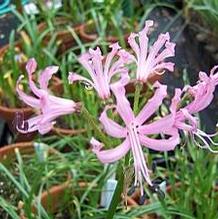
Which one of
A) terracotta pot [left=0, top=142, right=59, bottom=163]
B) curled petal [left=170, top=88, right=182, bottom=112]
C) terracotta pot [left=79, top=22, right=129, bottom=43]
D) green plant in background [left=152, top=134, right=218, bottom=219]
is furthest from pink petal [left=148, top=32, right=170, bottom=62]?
terracotta pot [left=79, top=22, right=129, bottom=43]

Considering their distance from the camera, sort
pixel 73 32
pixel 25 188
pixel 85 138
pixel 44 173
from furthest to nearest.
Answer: pixel 73 32
pixel 85 138
pixel 44 173
pixel 25 188

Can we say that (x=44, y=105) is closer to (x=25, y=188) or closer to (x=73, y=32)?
(x=25, y=188)

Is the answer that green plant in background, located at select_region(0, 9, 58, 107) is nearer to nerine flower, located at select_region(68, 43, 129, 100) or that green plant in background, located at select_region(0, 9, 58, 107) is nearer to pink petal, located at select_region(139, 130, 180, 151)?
nerine flower, located at select_region(68, 43, 129, 100)

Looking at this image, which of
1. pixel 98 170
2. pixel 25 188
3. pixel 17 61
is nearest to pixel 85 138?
pixel 98 170

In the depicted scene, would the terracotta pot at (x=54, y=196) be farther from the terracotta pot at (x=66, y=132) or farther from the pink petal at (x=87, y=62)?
the pink petal at (x=87, y=62)

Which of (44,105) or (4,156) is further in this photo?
(4,156)

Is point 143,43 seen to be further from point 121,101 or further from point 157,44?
point 121,101

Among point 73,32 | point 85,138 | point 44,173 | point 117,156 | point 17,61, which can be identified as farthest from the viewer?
point 73,32
